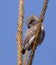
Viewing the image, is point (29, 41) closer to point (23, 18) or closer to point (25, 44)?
point (25, 44)

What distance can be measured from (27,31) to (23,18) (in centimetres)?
14

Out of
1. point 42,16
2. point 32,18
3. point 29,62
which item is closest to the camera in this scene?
point 42,16

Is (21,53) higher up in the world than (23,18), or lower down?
lower down

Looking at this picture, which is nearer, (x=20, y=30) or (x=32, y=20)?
(x=20, y=30)

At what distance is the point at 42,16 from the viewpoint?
2.79 feet

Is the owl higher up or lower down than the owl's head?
lower down

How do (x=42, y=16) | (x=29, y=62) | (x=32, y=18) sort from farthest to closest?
(x=32, y=18) → (x=29, y=62) → (x=42, y=16)

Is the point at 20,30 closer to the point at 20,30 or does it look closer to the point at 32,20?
the point at 20,30

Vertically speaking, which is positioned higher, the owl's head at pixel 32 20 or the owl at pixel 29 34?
the owl's head at pixel 32 20

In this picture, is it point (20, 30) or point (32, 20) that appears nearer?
point (20, 30)

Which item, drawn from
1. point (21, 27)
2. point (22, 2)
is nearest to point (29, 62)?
point (21, 27)

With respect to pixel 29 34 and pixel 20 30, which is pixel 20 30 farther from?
pixel 29 34

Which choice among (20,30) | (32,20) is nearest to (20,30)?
(20,30)

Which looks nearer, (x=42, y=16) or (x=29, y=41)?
(x=42, y=16)
